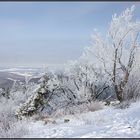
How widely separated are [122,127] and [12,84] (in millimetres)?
46558

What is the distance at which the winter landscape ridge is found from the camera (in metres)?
7.79

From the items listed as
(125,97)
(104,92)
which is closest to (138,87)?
(125,97)

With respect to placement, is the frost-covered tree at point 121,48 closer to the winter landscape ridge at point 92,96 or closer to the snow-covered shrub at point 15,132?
the winter landscape ridge at point 92,96

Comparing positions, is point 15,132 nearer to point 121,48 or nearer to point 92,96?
point 121,48

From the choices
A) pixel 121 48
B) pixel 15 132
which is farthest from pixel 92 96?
pixel 15 132

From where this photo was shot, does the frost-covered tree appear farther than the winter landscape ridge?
Yes

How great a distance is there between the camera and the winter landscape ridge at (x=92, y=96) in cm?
779

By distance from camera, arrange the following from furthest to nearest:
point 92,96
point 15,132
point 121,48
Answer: point 92,96
point 121,48
point 15,132

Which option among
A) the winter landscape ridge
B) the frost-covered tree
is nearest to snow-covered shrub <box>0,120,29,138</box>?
the winter landscape ridge

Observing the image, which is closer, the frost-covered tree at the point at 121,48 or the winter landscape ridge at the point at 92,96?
the winter landscape ridge at the point at 92,96

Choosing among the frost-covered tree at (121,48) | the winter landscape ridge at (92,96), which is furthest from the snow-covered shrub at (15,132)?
the frost-covered tree at (121,48)

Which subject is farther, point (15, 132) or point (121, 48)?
point (121, 48)

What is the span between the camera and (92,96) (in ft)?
82.2

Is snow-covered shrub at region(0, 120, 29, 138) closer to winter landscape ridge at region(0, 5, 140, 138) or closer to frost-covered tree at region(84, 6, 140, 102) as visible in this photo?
winter landscape ridge at region(0, 5, 140, 138)
